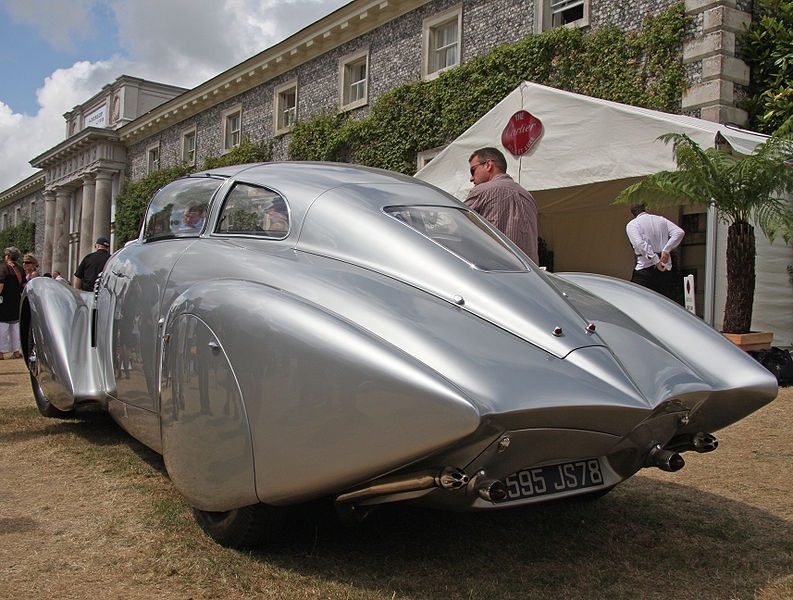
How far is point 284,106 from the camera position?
2078 centimetres

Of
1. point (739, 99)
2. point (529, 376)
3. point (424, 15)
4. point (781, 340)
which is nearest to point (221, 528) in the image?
point (529, 376)

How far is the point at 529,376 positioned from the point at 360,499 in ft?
2.16

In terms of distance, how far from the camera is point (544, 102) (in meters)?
8.93

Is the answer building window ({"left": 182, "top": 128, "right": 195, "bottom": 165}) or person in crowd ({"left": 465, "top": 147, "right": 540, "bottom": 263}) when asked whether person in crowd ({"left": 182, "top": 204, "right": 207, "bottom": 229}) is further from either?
building window ({"left": 182, "top": 128, "right": 195, "bottom": 165})

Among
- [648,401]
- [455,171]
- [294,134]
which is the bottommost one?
[648,401]

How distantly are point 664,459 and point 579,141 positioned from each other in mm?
6739

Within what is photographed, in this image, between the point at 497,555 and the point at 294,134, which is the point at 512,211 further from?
the point at 294,134

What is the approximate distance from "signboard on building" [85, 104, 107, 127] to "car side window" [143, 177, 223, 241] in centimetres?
3507

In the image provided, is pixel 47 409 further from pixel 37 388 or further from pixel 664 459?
pixel 664 459

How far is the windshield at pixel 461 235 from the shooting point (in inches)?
104

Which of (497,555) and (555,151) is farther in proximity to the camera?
(555,151)

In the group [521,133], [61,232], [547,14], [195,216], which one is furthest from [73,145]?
[195,216]

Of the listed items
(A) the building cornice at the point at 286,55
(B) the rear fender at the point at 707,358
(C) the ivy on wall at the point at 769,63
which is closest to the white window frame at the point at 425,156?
(A) the building cornice at the point at 286,55

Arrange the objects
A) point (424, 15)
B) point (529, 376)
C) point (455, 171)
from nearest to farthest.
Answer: point (529, 376)
point (455, 171)
point (424, 15)
